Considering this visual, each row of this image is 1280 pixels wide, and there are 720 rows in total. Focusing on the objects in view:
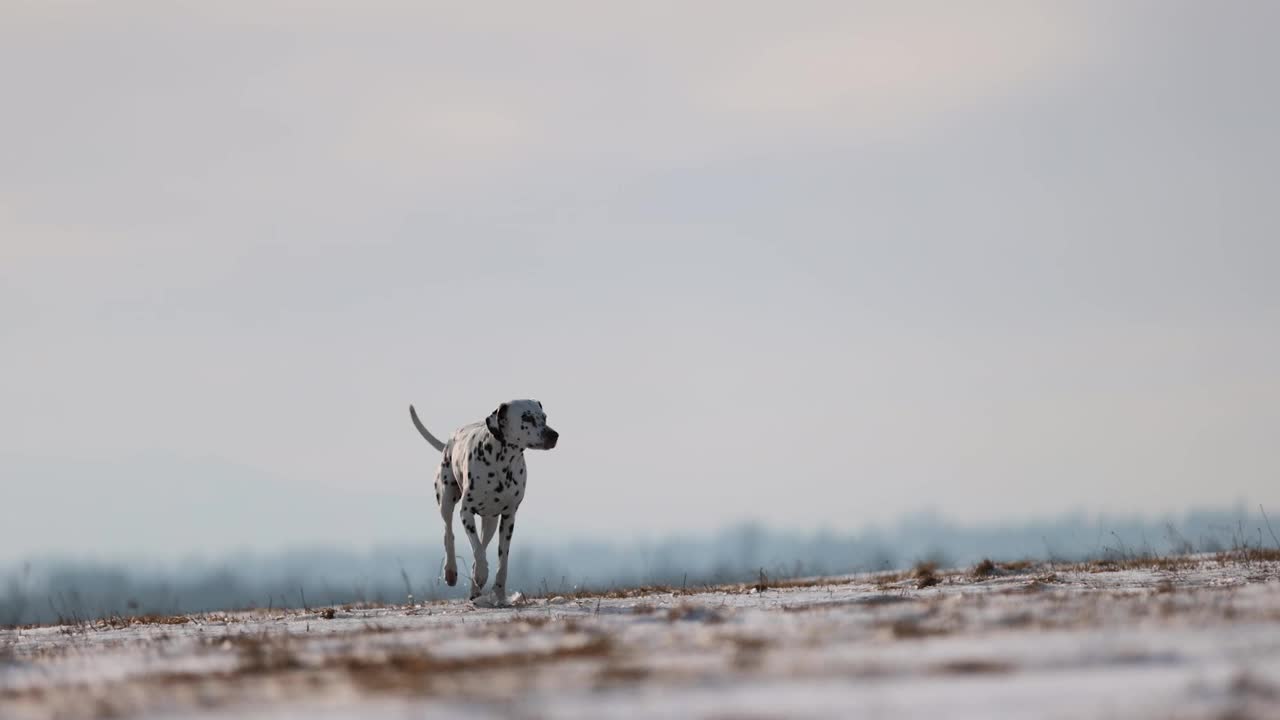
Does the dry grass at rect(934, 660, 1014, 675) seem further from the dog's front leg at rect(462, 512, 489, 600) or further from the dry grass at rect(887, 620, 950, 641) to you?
the dog's front leg at rect(462, 512, 489, 600)

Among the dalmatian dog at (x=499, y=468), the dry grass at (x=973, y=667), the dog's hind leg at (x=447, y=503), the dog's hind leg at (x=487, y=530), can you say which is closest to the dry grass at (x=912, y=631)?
the dry grass at (x=973, y=667)

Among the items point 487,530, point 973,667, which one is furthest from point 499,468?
point 973,667

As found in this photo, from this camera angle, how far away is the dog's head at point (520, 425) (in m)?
16.7

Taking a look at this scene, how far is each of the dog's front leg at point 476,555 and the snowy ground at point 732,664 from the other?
4.46m

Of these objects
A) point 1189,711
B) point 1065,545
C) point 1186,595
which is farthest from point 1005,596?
point 1065,545

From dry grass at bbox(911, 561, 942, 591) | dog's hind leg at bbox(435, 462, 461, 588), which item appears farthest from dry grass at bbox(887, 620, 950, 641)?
dog's hind leg at bbox(435, 462, 461, 588)

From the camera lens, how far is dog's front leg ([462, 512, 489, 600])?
652 inches

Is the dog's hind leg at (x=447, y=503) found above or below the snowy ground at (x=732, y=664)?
above

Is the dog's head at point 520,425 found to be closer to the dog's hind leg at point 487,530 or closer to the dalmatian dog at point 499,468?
the dalmatian dog at point 499,468

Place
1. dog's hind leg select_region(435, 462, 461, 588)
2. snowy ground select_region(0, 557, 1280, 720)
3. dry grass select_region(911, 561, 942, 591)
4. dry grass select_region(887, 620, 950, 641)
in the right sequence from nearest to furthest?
snowy ground select_region(0, 557, 1280, 720)
dry grass select_region(887, 620, 950, 641)
dry grass select_region(911, 561, 942, 591)
dog's hind leg select_region(435, 462, 461, 588)

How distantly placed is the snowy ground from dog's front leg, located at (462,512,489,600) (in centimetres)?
446

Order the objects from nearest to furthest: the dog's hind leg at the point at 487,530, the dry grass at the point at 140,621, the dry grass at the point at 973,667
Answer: the dry grass at the point at 973,667 < the dry grass at the point at 140,621 < the dog's hind leg at the point at 487,530

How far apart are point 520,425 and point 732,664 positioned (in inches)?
376

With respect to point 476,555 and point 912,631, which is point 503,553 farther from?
point 912,631
